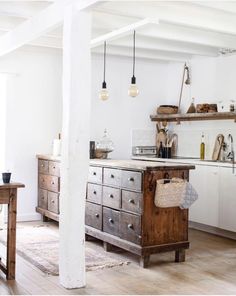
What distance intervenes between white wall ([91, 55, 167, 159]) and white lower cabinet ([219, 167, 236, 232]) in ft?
6.48

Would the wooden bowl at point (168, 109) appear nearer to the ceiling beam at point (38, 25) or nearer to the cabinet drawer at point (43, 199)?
the cabinet drawer at point (43, 199)

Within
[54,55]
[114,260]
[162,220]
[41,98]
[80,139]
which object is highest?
[54,55]

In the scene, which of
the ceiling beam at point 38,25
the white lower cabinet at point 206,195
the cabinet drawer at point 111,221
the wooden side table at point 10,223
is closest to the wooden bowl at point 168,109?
the white lower cabinet at point 206,195

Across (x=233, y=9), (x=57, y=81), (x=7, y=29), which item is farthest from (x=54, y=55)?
(x=233, y=9)

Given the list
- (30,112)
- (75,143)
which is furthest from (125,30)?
(30,112)

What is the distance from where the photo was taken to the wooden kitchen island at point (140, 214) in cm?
451

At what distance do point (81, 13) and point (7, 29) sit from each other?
6.43 ft

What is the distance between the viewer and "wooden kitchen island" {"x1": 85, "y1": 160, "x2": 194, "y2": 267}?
4.51 m

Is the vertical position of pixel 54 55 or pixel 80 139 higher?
pixel 54 55

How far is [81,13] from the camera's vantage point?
3816 mm

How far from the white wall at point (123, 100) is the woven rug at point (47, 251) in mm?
1873

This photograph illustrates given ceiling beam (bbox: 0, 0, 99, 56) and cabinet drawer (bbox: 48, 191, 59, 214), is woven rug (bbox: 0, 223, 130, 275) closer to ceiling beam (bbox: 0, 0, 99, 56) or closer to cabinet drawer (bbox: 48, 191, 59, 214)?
cabinet drawer (bbox: 48, 191, 59, 214)

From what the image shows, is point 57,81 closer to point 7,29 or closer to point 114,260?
point 7,29

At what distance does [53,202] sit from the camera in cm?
636
